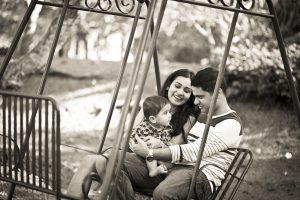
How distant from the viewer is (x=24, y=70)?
24.4 ft

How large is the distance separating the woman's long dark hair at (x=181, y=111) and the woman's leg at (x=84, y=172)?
668 mm

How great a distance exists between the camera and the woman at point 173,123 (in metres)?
3.47

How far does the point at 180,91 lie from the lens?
13.0 ft

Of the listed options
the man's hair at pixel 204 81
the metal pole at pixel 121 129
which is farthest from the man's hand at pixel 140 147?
the metal pole at pixel 121 129

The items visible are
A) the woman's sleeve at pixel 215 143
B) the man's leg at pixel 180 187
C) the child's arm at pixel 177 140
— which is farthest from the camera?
the child's arm at pixel 177 140

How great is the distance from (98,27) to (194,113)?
4.90 m

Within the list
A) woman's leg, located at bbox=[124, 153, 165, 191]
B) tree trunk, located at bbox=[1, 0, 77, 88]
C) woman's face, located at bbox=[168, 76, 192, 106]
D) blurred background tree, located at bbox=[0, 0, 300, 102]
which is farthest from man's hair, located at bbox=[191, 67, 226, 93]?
tree trunk, located at bbox=[1, 0, 77, 88]

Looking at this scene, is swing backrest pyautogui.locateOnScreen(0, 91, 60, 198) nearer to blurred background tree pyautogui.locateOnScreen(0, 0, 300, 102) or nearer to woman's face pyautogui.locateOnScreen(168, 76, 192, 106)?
woman's face pyautogui.locateOnScreen(168, 76, 192, 106)

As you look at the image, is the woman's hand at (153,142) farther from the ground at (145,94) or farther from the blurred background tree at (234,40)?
the blurred background tree at (234,40)

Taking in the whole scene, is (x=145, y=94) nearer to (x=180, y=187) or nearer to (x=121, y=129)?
(x=180, y=187)

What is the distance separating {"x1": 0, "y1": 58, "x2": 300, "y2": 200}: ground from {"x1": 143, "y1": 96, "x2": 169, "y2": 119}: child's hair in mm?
1092

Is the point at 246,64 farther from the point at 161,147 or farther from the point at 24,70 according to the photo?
the point at 161,147

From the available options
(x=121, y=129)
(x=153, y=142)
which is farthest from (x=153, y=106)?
(x=121, y=129)

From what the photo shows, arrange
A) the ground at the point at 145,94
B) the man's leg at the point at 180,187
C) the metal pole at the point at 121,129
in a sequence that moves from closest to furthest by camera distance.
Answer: the metal pole at the point at 121,129 < the man's leg at the point at 180,187 < the ground at the point at 145,94
